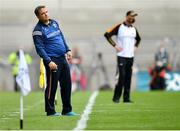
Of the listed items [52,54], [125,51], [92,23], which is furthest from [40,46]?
[92,23]

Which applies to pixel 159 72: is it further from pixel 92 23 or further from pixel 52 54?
pixel 52 54

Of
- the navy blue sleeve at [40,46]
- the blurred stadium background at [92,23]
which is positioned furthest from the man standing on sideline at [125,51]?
the blurred stadium background at [92,23]

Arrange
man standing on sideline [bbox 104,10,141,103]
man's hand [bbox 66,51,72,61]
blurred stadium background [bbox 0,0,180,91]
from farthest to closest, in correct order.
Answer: blurred stadium background [bbox 0,0,180,91]
man standing on sideline [bbox 104,10,141,103]
man's hand [bbox 66,51,72,61]

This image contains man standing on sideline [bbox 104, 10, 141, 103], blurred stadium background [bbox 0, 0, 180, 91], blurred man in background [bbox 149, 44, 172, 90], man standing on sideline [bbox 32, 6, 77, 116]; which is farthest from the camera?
blurred stadium background [bbox 0, 0, 180, 91]

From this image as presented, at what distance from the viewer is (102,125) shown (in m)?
11.6

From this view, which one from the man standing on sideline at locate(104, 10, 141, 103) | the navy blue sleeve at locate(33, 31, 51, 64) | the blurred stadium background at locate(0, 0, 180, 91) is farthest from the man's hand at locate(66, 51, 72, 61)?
the blurred stadium background at locate(0, 0, 180, 91)

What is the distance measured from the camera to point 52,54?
1387 cm

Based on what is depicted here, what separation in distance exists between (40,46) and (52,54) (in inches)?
12.5

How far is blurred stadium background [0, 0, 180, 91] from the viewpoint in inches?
1416

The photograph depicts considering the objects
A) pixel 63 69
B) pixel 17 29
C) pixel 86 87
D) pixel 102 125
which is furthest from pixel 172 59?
pixel 102 125

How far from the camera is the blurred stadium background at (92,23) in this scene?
118 ft

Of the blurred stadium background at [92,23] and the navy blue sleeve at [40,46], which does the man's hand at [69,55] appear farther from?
the blurred stadium background at [92,23]

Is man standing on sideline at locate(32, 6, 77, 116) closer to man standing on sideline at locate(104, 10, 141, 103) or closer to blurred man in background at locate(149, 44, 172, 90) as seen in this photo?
man standing on sideline at locate(104, 10, 141, 103)

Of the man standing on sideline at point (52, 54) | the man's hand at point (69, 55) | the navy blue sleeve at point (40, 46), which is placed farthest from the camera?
the man's hand at point (69, 55)
